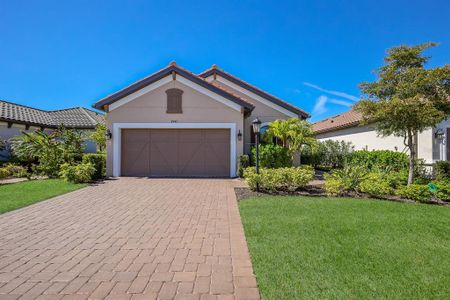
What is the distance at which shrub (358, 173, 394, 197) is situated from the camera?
8.64 meters

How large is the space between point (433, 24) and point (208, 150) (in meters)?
11.5

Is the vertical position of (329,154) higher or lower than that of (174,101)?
lower

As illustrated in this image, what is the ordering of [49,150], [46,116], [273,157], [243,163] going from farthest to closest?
1. [46,116]
2. [49,150]
3. [243,163]
4. [273,157]

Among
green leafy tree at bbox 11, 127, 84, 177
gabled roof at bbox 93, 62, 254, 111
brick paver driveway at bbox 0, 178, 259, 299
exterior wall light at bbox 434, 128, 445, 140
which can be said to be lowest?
brick paver driveway at bbox 0, 178, 259, 299

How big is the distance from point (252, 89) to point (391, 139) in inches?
357

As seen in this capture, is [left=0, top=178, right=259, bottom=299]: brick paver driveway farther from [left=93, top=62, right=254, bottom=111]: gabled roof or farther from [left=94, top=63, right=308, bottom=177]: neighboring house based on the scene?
[left=93, top=62, right=254, bottom=111]: gabled roof

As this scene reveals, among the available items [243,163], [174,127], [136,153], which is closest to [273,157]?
[243,163]

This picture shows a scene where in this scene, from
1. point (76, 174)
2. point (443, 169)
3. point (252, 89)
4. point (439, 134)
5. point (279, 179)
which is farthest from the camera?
point (252, 89)

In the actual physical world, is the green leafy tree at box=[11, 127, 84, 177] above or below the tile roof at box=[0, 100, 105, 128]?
below

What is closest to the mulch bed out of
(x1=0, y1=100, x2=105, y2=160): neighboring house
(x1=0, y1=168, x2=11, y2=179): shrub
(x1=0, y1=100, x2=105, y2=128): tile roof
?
(x1=0, y1=168, x2=11, y2=179): shrub

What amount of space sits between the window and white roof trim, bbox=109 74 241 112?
56cm

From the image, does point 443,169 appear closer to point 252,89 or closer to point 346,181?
point 346,181

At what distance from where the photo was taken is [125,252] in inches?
165

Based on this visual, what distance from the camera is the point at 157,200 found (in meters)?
8.21
